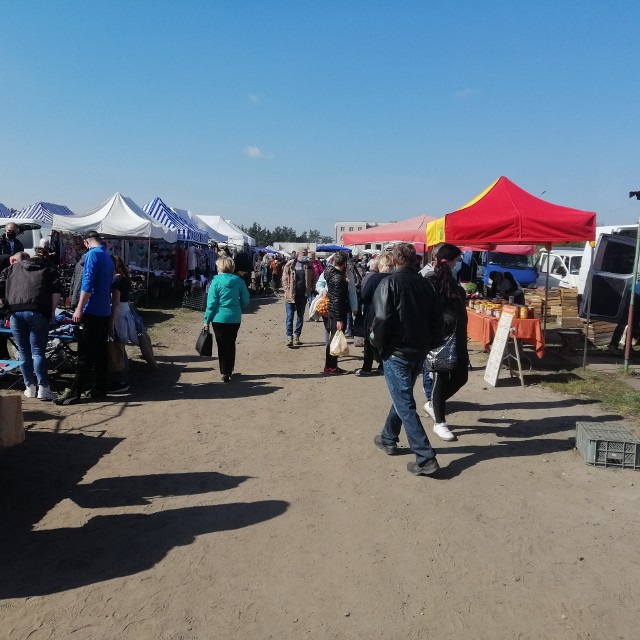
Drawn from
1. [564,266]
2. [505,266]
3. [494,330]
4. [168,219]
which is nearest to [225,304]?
[494,330]

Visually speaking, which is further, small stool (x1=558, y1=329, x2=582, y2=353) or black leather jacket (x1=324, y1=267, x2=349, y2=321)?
small stool (x1=558, y1=329, x2=582, y2=353)

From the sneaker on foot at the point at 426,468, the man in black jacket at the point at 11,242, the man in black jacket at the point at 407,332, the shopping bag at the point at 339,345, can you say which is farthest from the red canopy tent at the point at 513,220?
the man in black jacket at the point at 11,242

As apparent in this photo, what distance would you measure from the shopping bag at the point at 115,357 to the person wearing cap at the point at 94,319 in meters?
0.18

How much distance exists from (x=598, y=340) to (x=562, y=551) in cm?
898

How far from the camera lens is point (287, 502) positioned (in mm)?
4133

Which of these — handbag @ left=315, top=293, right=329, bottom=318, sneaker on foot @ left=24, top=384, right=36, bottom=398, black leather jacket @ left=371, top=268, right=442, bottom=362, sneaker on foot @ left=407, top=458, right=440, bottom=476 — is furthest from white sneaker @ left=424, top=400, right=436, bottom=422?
sneaker on foot @ left=24, top=384, right=36, bottom=398

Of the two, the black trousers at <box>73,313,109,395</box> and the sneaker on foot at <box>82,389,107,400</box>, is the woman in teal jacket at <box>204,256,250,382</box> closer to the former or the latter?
the black trousers at <box>73,313,109,395</box>

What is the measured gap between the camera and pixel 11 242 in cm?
970

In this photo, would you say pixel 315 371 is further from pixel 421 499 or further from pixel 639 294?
pixel 639 294

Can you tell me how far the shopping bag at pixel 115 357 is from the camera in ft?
23.3

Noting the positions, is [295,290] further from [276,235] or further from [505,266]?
[276,235]

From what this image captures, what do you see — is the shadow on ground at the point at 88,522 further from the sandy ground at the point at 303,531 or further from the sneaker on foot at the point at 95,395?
the sneaker on foot at the point at 95,395

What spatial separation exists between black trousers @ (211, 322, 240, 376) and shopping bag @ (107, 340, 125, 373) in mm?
1231

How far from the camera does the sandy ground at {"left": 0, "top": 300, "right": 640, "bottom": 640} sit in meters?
2.86
